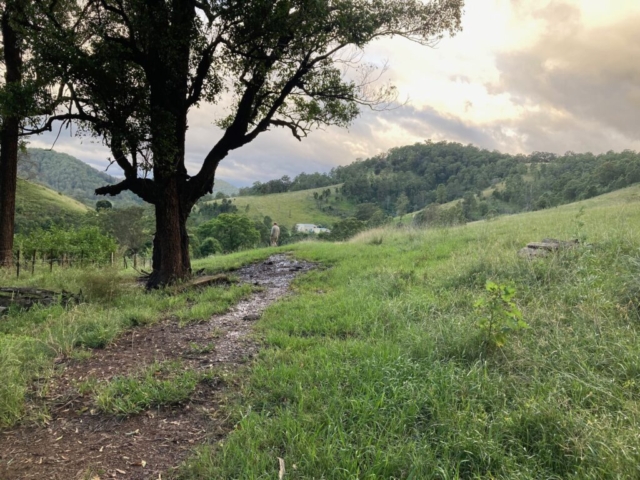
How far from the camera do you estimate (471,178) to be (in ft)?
355

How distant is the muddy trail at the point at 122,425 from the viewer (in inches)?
106

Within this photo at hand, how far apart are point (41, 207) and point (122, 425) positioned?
8370 cm

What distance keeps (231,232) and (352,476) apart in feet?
147

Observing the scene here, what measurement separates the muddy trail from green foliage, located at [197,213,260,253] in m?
40.3

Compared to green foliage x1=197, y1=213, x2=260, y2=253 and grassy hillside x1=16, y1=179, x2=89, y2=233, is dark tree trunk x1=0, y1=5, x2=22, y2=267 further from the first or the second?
grassy hillside x1=16, y1=179, x2=89, y2=233

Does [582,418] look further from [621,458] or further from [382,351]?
[382,351]

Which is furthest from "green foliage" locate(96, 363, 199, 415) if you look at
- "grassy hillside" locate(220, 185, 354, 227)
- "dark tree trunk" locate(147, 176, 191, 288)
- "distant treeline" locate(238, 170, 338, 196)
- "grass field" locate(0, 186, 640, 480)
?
"distant treeline" locate(238, 170, 338, 196)

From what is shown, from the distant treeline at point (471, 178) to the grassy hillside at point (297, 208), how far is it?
6976mm

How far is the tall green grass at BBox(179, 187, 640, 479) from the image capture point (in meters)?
2.40

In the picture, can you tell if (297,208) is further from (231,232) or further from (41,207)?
(231,232)

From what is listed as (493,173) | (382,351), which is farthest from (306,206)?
(382,351)

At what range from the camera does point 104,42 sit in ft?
26.8

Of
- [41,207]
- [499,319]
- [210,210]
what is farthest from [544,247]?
[210,210]

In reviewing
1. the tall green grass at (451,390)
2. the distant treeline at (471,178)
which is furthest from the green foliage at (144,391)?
the distant treeline at (471,178)
